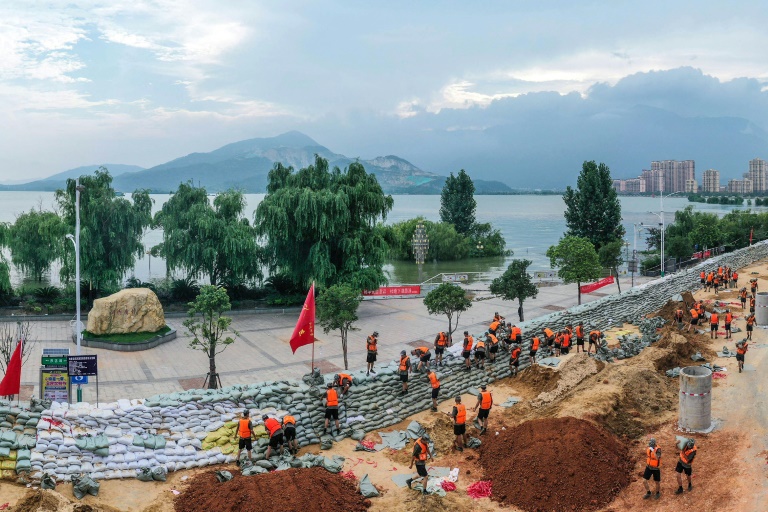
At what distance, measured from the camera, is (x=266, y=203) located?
109 feet

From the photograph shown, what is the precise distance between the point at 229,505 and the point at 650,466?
8.17m

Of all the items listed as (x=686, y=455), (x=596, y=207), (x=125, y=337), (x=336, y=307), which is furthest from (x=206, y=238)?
(x=596, y=207)

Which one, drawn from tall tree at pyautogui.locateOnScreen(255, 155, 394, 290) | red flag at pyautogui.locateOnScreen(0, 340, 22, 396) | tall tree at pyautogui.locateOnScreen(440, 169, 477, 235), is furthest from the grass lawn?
tall tree at pyautogui.locateOnScreen(440, 169, 477, 235)

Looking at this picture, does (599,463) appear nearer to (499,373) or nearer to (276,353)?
(499,373)

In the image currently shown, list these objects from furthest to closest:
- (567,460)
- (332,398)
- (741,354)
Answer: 1. (741,354)
2. (332,398)
3. (567,460)

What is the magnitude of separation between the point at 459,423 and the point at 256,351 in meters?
12.5

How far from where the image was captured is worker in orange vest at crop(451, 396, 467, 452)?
14.4 meters

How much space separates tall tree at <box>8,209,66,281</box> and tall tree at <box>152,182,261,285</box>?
620 cm

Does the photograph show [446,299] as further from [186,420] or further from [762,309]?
[762,309]

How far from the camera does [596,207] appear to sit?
58.5 meters

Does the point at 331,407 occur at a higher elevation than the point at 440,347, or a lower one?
lower

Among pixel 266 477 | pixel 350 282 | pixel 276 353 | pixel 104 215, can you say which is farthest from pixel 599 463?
pixel 104 215

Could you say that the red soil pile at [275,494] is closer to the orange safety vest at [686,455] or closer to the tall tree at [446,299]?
the orange safety vest at [686,455]

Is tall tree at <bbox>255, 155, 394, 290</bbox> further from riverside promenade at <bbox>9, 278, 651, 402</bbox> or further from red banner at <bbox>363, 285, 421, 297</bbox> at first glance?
red banner at <bbox>363, 285, 421, 297</bbox>
